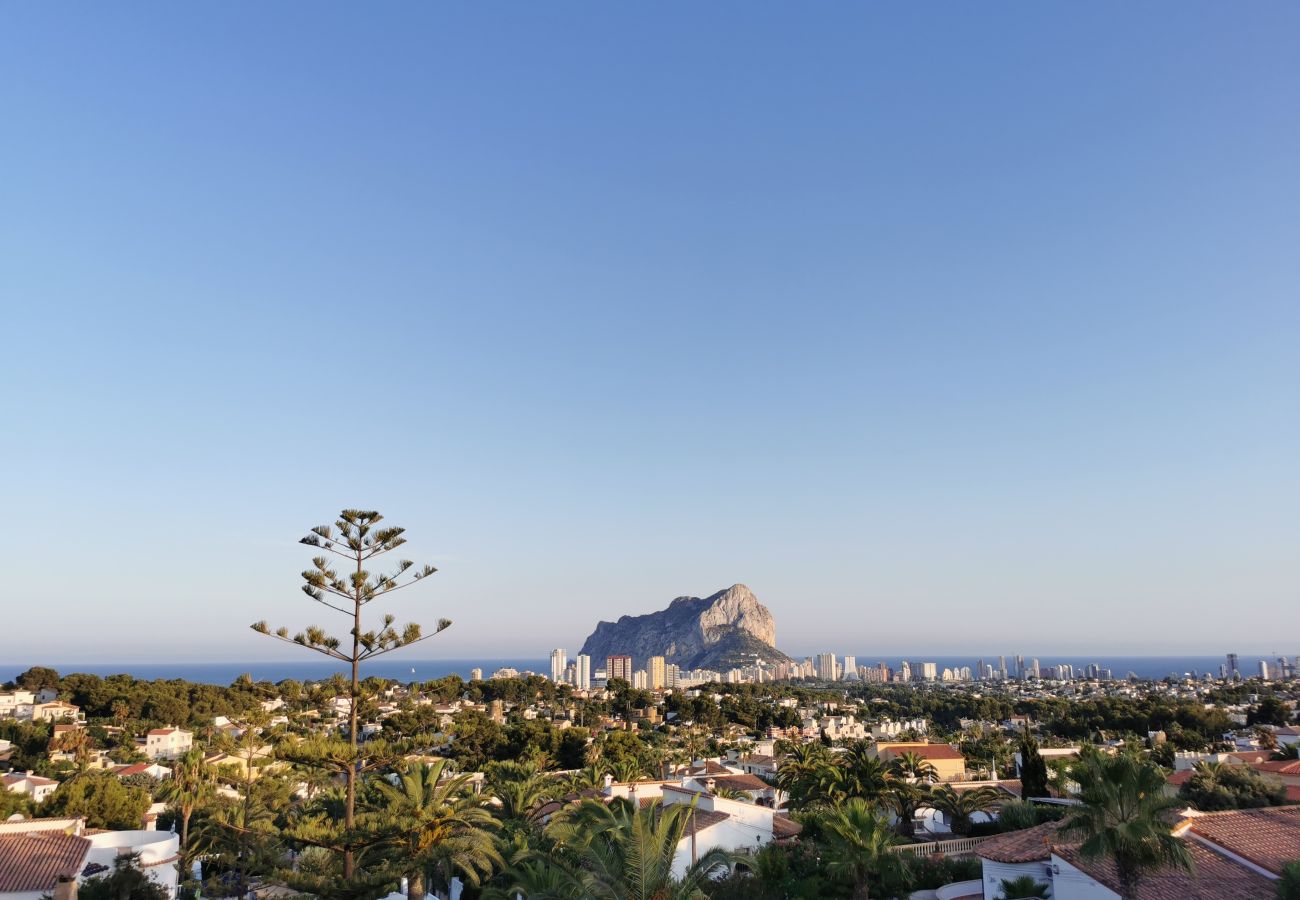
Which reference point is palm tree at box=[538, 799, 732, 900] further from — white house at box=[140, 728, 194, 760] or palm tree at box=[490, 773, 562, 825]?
white house at box=[140, 728, 194, 760]

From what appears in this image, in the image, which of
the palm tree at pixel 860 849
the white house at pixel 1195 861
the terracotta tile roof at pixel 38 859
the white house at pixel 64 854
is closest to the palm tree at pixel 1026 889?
the white house at pixel 1195 861

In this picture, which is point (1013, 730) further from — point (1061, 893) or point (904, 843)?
point (1061, 893)

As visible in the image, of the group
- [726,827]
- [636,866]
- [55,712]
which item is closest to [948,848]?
[726,827]

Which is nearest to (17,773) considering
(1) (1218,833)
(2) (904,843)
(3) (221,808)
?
(3) (221,808)

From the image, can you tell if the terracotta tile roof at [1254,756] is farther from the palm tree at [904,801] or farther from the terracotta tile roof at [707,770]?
the terracotta tile roof at [707,770]

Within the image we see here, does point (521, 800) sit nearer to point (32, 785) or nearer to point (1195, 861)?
point (1195, 861)

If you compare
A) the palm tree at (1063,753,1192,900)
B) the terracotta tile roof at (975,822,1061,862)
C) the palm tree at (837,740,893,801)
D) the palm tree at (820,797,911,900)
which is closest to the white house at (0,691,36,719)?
the palm tree at (837,740,893,801)
